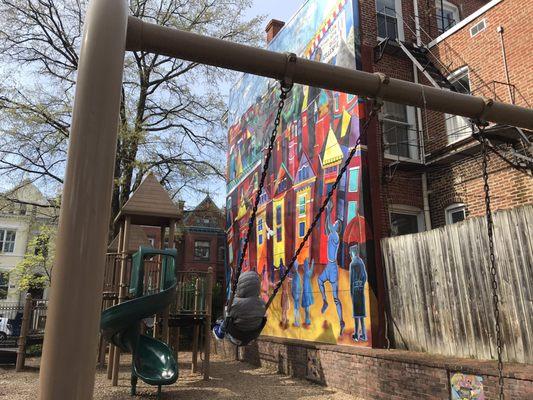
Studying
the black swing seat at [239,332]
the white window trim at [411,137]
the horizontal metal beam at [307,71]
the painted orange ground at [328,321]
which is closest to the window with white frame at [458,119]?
the white window trim at [411,137]

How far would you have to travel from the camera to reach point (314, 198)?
40.1 feet

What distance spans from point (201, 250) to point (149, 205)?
2775cm

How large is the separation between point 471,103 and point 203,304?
916cm

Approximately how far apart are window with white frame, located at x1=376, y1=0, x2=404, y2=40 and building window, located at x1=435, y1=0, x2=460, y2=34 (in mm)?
1769

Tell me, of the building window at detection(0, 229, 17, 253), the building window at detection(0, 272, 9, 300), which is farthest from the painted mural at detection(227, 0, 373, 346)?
the building window at detection(0, 229, 17, 253)

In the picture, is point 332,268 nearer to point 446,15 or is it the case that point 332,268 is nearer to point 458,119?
point 458,119

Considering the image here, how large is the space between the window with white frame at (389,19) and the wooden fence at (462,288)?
20.0ft

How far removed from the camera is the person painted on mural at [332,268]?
10.9 m

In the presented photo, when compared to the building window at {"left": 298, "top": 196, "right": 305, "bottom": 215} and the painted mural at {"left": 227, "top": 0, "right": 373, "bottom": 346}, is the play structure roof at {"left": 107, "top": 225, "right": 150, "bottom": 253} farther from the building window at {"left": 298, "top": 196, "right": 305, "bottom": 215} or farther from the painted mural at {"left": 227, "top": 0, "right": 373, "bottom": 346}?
the building window at {"left": 298, "top": 196, "right": 305, "bottom": 215}

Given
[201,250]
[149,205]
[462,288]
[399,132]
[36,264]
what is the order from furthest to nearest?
[201,250]
[36,264]
[399,132]
[149,205]
[462,288]

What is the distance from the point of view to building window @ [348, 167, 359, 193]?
10.6 m

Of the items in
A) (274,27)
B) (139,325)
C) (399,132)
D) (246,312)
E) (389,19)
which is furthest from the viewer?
(274,27)

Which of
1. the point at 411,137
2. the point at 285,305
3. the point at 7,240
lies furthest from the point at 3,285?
the point at 411,137

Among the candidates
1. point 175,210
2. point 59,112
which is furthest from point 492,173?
point 59,112
